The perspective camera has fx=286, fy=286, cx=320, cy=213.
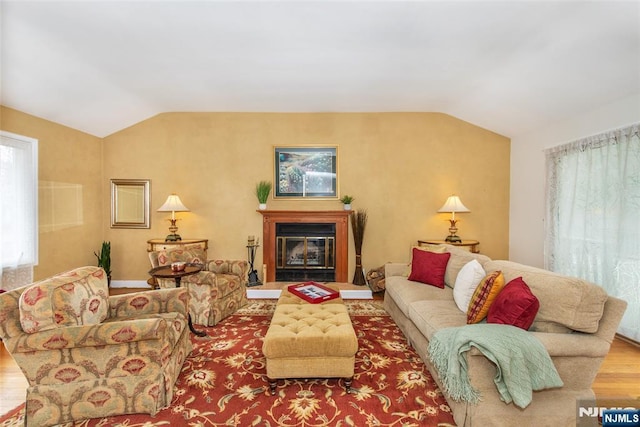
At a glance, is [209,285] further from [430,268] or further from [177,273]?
[430,268]

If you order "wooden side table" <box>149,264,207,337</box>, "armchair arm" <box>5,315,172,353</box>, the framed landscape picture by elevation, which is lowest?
"armchair arm" <box>5,315,172,353</box>

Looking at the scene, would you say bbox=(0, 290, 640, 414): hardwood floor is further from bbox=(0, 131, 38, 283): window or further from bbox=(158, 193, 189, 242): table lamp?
bbox=(158, 193, 189, 242): table lamp

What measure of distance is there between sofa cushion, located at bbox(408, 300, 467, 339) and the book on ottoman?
31.3 inches

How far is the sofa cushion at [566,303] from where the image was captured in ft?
5.65

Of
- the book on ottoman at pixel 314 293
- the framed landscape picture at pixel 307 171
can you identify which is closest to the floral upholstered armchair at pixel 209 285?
the book on ottoman at pixel 314 293

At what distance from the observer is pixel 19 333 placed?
172cm

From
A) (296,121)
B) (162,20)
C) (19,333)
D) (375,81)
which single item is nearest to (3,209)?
(19,333)

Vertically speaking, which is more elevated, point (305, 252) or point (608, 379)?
point (305, 252)

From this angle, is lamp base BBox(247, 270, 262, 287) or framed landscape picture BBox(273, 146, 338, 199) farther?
framed landscape picture BBox(273, 146, 338, 199)

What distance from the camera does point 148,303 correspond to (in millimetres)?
2402

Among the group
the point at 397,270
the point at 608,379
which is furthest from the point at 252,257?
the point at 608,379

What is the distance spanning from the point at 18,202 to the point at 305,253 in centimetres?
385

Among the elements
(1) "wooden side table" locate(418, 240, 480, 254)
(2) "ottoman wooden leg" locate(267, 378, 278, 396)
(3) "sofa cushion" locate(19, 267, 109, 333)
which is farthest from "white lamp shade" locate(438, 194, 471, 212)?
(3) "sofa cushion" locate(19, 267, 109, 333)

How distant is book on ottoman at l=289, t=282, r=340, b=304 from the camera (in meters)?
2.84
